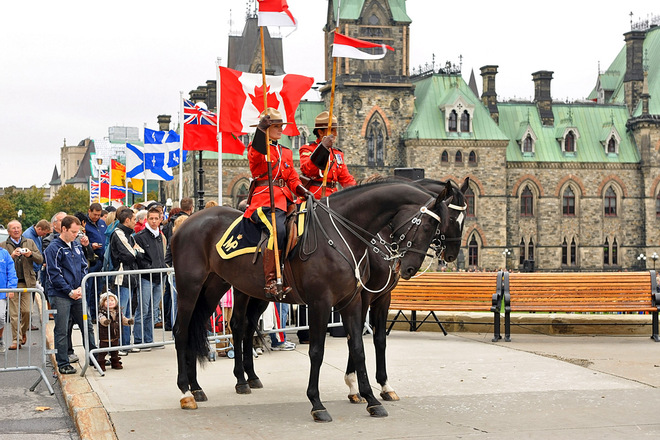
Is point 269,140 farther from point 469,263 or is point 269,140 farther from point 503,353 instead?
point 469,263

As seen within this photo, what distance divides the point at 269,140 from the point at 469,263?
53987 millimetres

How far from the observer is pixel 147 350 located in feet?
40.9

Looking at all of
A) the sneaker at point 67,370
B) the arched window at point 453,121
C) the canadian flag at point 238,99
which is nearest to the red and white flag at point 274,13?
the canadian flag at point 238,99

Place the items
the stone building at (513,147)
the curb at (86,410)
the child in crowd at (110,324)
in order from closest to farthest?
the curb at (86,410), the child in crowd at (110,324), the stone building at (513,147)

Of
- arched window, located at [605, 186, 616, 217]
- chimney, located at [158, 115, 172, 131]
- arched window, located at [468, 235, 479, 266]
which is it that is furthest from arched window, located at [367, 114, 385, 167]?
chimney, located at [158, 115, 172, 131]

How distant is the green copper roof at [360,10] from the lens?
59.0 meters

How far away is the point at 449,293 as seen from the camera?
13367mm

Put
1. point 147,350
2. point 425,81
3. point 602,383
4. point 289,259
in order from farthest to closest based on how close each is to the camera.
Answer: point 425,81 → point 147,350 → point 602,383 → point 289,259

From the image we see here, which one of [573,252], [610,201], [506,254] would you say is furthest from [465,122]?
[610,201]

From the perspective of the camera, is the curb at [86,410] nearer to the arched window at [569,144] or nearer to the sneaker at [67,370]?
the sneaker at [67,370]

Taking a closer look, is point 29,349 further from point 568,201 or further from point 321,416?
point 568,201

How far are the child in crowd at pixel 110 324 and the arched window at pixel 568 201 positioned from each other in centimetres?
5741

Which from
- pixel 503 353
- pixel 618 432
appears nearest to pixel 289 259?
pixel 618 432

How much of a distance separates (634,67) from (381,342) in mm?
65099
